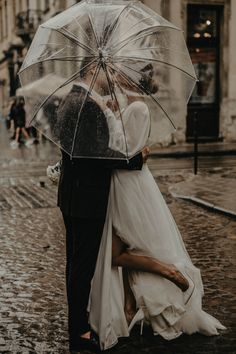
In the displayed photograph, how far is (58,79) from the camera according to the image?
3803 millimetres

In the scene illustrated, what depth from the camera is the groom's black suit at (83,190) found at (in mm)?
3660

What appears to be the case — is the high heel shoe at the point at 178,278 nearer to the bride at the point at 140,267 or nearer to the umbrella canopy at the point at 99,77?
the bride at the point at 140,267

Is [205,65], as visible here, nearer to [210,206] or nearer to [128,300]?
[210,206]

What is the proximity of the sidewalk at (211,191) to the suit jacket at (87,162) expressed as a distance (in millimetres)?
4620

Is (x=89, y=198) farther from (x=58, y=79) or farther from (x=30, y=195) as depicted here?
(x=30, y=195)

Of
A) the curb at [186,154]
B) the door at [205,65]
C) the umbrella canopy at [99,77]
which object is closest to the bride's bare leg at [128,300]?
the umbrella canopy at [99,77]

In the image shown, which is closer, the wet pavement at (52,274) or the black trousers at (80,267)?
the black trousers at (80,267)

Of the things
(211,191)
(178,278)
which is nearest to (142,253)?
(178,278)

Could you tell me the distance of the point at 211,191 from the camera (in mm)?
10070

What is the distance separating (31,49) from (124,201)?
45.1 inches

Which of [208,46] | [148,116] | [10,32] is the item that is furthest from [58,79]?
[10,32]

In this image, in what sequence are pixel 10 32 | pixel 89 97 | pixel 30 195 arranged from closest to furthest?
pixel 89 97 < pixel 30 195 < pixel 10 32

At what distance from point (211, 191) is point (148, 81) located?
6443mm

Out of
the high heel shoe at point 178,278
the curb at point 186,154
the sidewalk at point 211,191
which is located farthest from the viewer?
the curb at point 186,154
